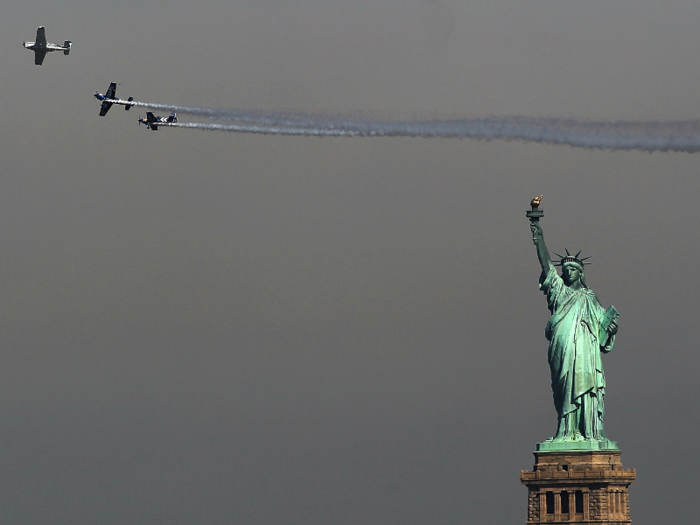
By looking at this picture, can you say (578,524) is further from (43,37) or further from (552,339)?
(43,37)

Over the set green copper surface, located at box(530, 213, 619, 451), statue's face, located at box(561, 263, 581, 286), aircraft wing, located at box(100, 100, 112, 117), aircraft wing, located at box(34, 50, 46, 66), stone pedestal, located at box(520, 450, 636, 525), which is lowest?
stone pedestal, located at box(520, 450, 636, 525)

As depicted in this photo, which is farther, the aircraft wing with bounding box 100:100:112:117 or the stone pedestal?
the aircraft wing with bounding box 100:100:112:117

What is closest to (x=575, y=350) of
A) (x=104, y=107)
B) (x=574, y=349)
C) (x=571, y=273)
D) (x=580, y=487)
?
(x=574, y=349)

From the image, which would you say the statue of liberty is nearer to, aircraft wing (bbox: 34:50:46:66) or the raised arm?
the raised arm

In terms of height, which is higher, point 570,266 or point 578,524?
point 570,266

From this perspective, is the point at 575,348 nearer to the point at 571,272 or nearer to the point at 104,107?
the point at 571,272

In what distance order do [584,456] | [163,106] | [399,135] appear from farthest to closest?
[584,456], [163,106], [399,135]

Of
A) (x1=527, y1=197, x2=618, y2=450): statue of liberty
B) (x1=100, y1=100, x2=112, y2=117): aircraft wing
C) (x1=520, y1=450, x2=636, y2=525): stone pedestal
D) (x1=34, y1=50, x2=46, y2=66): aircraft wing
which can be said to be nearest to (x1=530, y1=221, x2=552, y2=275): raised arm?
(x1=527, y1=197, x2=618, y2=450): statue of liberty

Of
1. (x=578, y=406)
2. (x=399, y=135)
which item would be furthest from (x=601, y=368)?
(x=399, y=135)
